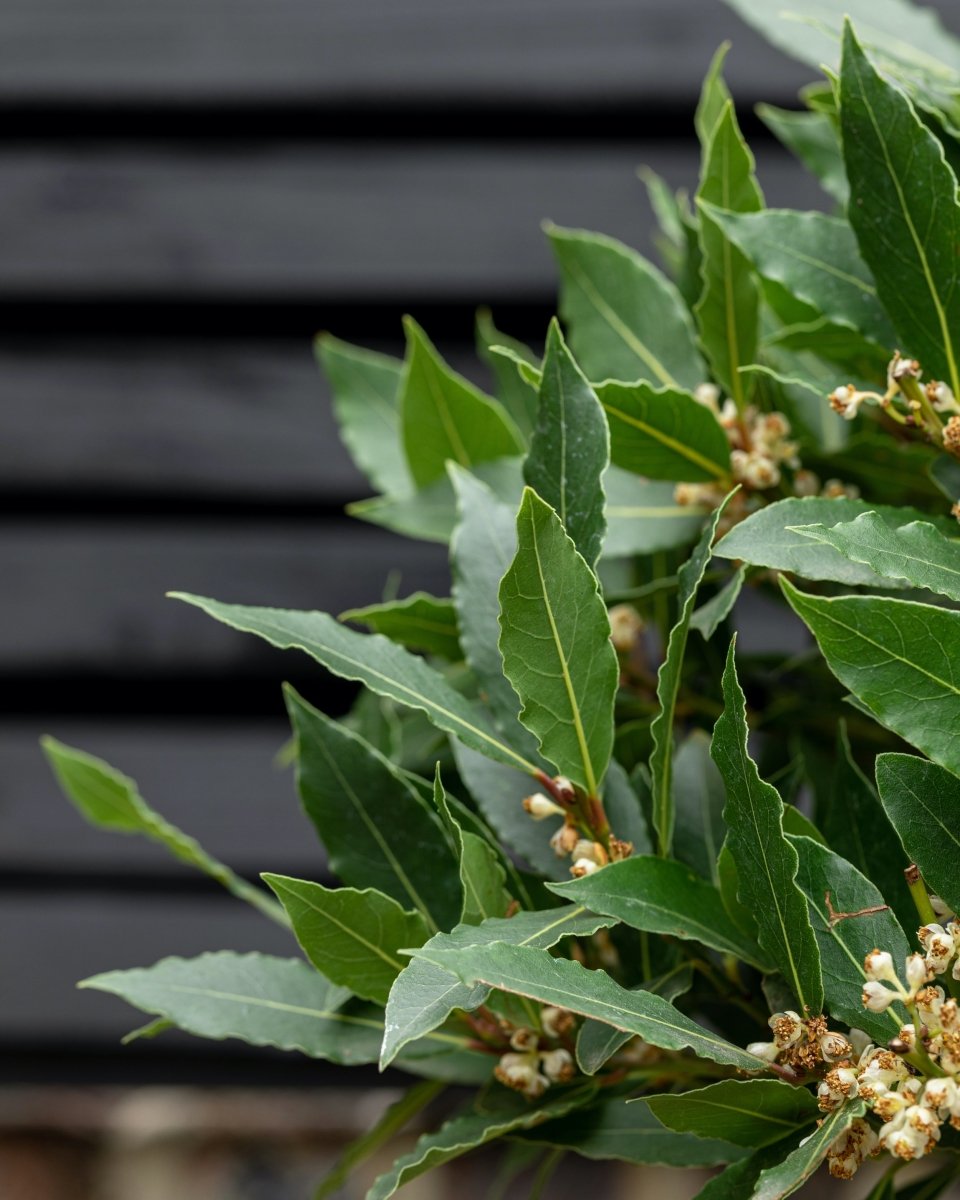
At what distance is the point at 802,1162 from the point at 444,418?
36 centimetres

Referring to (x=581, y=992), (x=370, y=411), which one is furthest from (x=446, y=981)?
(x=370, y=411)

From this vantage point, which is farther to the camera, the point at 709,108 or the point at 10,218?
the point at 10,218

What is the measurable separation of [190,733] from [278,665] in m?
0.12

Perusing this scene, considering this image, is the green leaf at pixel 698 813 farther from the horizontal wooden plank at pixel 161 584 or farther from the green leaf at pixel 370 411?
the horizontal wooden plank at pixel 161 584

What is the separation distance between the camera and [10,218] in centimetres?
125

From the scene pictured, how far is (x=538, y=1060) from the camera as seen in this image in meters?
0.43

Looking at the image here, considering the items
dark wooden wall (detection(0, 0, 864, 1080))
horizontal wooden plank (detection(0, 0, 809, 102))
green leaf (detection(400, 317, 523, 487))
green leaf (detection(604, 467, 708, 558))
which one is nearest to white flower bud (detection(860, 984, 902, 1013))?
green leaf (detection(604, 467, 708, 558))

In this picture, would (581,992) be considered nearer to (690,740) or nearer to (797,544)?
(797,544)

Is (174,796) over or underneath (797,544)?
underneath

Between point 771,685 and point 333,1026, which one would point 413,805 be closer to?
point 333,1026

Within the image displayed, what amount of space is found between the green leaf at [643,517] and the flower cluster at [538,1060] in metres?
0.18

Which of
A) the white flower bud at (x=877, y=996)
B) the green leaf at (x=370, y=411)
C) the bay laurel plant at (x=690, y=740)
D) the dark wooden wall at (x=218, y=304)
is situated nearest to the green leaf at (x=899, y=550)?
the bay laurel plant at (x=690, y=740)

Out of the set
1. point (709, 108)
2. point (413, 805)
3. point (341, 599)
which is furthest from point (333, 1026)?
point (341, 599)

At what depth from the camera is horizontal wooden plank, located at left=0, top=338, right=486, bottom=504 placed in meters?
1.24
